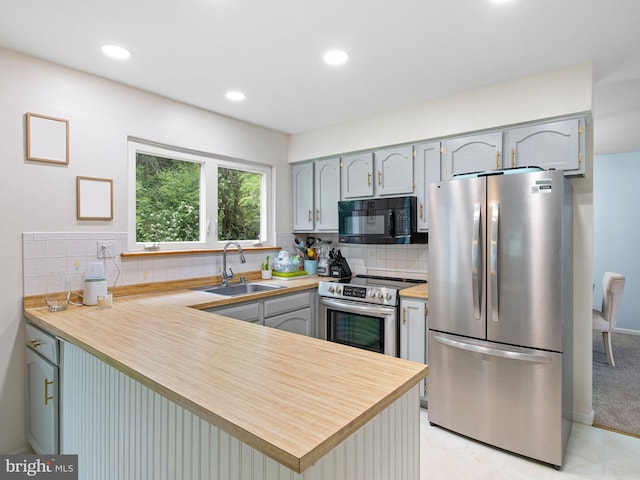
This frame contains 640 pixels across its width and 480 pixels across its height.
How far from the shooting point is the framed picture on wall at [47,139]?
2166 mm

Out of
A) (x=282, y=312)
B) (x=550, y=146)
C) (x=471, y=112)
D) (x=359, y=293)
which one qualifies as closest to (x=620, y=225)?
(x=550, y=146)

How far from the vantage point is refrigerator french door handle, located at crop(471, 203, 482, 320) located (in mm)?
2203

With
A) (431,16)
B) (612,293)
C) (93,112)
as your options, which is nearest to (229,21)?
(431,16)

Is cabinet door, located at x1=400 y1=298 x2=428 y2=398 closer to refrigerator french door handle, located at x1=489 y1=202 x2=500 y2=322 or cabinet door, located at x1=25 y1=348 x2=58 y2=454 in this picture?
refrigerator french door handle, located at x1=489 y1=202 x2=500 y2=322

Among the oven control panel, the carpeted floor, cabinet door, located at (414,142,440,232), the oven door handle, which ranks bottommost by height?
the carpeted floor

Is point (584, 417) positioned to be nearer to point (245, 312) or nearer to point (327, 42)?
point (245, 312)

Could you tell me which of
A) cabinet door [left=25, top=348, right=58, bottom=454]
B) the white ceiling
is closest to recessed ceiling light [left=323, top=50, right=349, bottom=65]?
the white ceiling

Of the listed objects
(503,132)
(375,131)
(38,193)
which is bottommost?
(38,193)

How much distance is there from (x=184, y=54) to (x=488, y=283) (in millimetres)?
2249

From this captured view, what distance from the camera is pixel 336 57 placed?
2.20m

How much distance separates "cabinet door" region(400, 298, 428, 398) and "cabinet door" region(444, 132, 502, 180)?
3.43 ft

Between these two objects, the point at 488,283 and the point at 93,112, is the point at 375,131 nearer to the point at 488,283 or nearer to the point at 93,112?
the point at 488,283

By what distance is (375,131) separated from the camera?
328 centimetres

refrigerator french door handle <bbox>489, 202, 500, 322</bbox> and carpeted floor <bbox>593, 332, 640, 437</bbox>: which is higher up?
refrigerator french door handle <bbox>489, 202, 500, 322</bbox>
